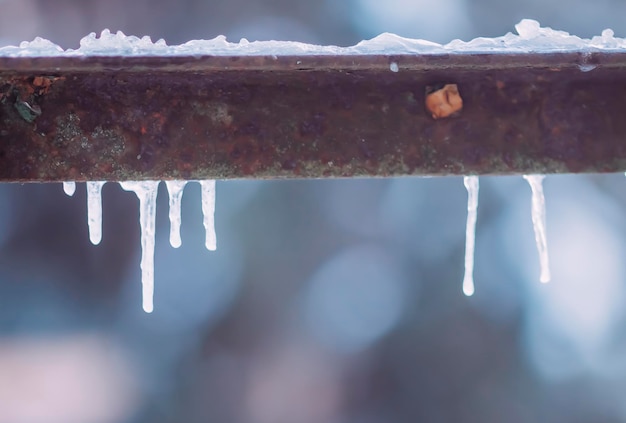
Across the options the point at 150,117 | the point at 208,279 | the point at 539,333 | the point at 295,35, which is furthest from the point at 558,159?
the point at 295,35

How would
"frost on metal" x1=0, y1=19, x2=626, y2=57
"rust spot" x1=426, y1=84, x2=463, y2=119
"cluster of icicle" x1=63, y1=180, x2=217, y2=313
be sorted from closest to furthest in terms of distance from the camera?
"frost on metal" x1=0, y1=19, x2=626, y2=57, "rust spot" x1=426, y1=84, x2=463, y2=119, "cluster of icicle" x1=63, y1=180, x2=217, y2=313

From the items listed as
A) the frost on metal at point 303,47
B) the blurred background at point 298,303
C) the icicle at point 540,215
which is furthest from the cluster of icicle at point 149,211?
the blurred background at point 298,303

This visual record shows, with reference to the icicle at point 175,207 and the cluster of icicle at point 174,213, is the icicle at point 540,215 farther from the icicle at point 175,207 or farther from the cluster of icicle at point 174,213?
the icicle at point 175,207

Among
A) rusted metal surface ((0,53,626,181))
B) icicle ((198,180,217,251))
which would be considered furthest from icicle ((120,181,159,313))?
rusted metal surface ((0,53,626,181))

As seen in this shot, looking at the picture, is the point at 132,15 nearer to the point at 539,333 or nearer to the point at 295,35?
the point at 295,35

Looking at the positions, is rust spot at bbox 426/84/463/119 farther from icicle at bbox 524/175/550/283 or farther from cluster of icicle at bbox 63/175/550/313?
icicle at bbox 524/175/550/283

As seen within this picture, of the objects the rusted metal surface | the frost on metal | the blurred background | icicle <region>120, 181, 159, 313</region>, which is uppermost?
the frost on metal

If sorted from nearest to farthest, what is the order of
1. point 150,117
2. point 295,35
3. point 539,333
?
point 150,117 → point 539,333 → point 295,35
